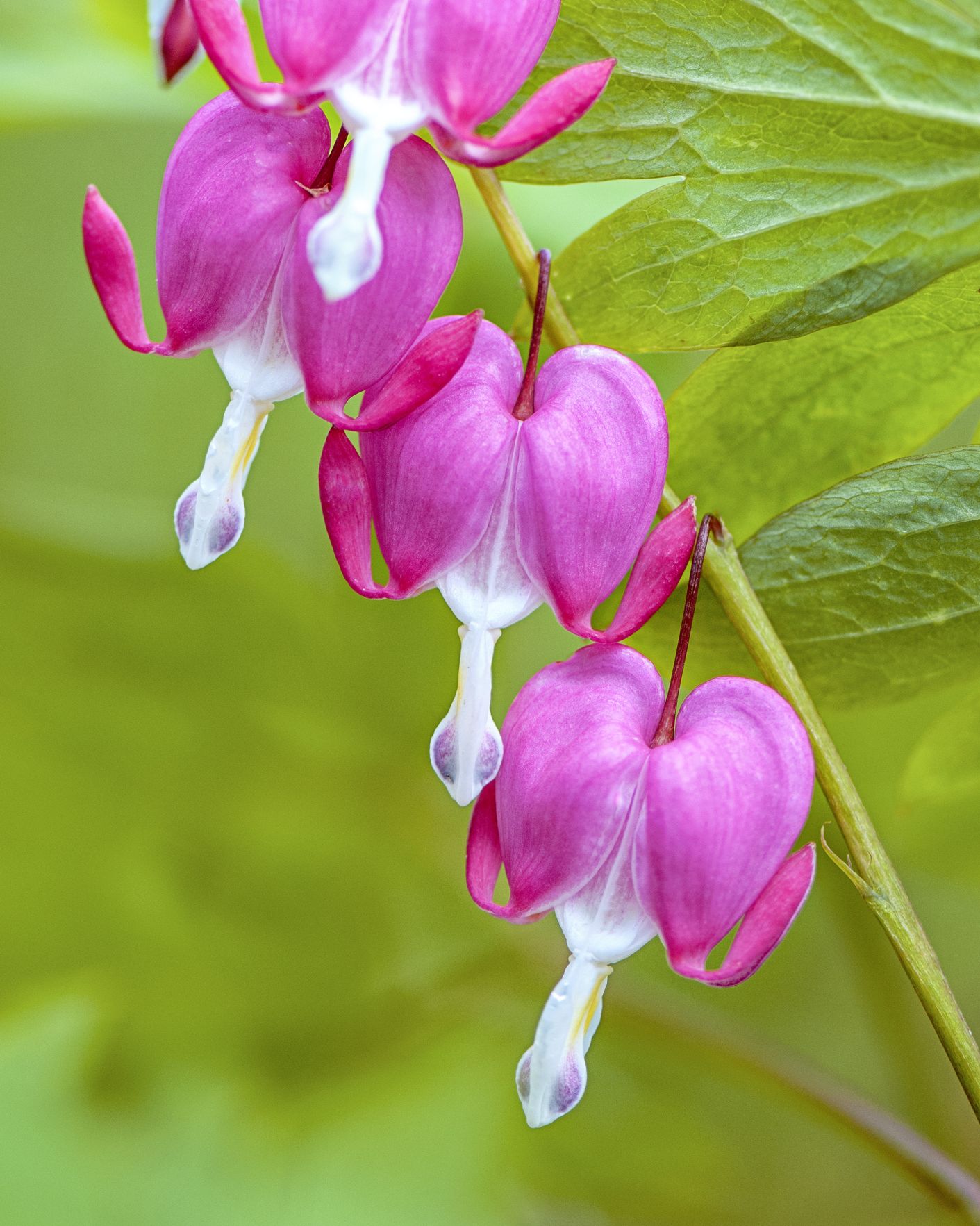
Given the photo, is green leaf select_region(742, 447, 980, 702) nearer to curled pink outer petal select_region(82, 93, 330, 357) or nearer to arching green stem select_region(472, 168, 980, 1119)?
arching green stem select_region(472, 168, 980, 1119)

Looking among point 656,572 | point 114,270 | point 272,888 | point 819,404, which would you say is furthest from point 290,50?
point 272,888

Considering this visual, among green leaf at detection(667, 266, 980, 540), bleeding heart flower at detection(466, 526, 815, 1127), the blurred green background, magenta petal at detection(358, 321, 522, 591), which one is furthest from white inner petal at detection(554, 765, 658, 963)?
the blurred green background

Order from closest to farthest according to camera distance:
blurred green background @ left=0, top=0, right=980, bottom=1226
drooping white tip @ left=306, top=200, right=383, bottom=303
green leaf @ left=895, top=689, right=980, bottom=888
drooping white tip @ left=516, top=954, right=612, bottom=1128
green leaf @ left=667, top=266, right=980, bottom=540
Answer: drooping white tip @ left=306, top=200, right=383, bottom=303, drooping white tip @ left=516, top=954, right=612, bottom=1128, green leaf @ left=667, top=266, right=980, bottom=540, green leaf @ left=895, top=689, right=980, bottom=888, blurred green background @ left=0, top=0, right=980, bottom=1226

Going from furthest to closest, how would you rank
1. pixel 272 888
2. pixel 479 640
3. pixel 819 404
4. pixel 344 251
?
pixel 272 888
pixel 819 404
pixel 479 640
pixel 344 251

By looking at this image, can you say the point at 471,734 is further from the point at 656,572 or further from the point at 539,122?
the point at 539,122

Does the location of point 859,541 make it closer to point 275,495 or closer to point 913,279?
point 913,279

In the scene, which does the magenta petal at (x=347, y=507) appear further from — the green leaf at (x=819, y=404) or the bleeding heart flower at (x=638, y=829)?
the green leaf at (x=819, y=404)

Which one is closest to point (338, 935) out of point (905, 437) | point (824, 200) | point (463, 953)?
point (463, 953)
